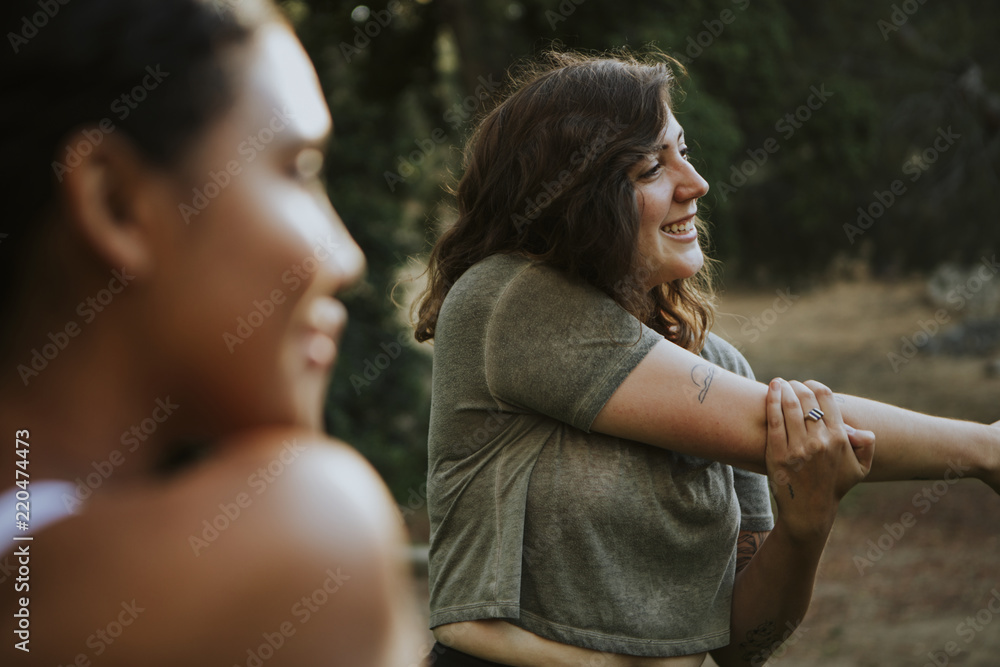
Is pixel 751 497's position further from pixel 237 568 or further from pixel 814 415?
pixel 237 568

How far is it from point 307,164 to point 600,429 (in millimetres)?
1266

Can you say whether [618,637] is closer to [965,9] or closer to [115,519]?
[115,519]

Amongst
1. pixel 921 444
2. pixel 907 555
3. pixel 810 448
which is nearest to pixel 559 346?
pixel 810 448

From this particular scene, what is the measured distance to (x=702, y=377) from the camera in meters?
1.75

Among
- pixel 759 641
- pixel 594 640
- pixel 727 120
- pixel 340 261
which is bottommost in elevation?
pixel 727 120

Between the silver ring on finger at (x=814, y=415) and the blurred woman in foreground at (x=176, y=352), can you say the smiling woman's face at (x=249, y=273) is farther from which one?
the silver ring on finger at (x=814, y=415)

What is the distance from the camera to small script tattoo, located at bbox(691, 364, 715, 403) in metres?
1.73

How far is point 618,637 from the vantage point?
5.96 feet

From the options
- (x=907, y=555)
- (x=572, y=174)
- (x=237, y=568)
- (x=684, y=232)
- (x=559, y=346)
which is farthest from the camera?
(x=907, y=555)

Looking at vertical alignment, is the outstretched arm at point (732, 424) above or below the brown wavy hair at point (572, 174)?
below

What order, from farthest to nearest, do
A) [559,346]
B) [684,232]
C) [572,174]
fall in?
1. [684,232]
2. [572,174]
3. [559,346]

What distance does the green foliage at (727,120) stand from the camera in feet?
30.5

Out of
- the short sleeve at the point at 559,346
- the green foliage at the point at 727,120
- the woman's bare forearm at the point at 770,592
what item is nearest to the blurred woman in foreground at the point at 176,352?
the short sleeve at the point at 559,346

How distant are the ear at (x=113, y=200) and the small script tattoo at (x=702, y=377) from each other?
136cm
